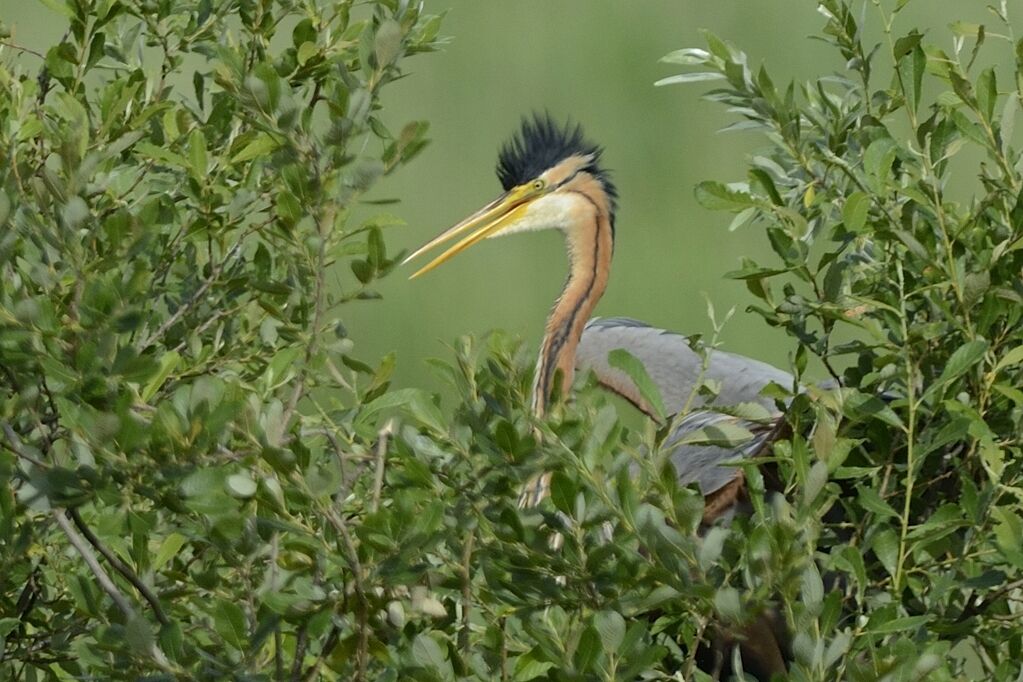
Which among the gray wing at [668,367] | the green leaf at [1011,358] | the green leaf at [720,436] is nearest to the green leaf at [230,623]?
the green leaf at [720,436]

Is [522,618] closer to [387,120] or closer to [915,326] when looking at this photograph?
[915,326]

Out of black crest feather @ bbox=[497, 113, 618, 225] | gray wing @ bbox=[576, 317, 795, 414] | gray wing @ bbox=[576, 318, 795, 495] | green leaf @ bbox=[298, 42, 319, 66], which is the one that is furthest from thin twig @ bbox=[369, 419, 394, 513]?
black crest feather @ bbox=[497, 113, 618, 225]

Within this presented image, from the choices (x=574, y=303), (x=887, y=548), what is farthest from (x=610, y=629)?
(x=574, y=303)

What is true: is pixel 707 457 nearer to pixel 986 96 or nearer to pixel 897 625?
pixel 986 96

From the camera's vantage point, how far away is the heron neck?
2.87 m

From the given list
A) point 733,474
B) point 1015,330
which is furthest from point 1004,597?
point 733,474

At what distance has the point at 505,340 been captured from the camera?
115 centimetres

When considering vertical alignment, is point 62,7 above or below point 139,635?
above

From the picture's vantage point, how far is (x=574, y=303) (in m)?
2.92

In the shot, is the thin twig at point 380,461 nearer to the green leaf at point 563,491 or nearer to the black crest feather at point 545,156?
the green leaf at point 563,491

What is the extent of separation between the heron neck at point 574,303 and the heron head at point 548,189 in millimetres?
63

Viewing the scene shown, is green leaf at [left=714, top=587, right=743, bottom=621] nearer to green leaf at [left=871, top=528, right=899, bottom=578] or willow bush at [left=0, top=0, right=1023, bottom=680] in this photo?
willow bush at [left=0, top=0, right=1023, bottom=680]

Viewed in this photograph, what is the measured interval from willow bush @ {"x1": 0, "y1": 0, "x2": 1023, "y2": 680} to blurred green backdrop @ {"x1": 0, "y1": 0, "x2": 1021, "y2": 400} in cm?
328

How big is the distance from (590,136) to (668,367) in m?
2.80
